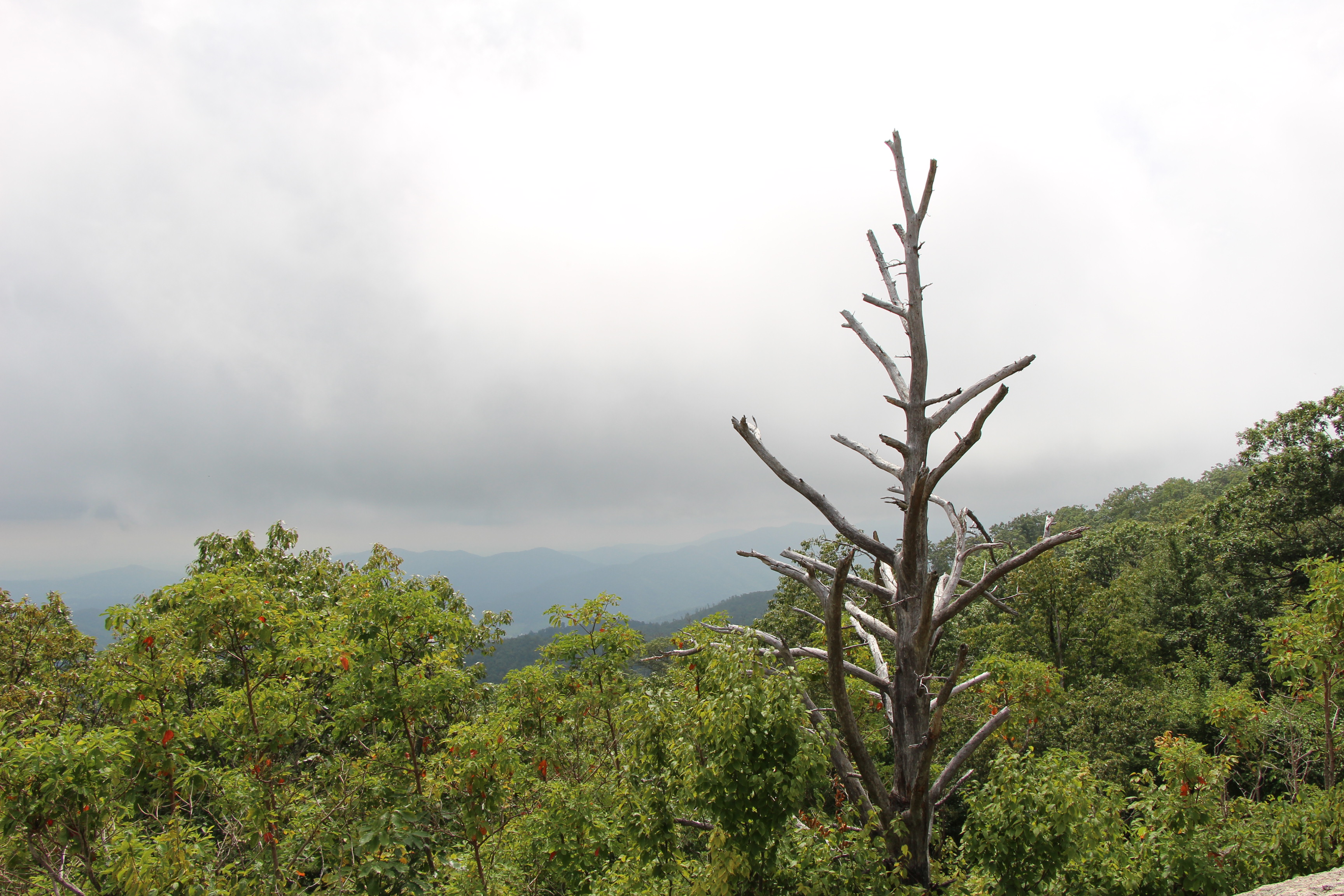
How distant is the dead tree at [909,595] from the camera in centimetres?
452

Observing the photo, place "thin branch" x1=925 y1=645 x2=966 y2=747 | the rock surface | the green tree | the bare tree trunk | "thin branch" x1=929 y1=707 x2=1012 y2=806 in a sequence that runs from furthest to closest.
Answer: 1. the green tree
2. the bare tree trunk
3. "thin branch" x1=929 y1=707 x2=1012 y2=806
4. "thin branch" x1=925 y1=645 x2=966 y2=747
5. the rock surface

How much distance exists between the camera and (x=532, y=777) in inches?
317

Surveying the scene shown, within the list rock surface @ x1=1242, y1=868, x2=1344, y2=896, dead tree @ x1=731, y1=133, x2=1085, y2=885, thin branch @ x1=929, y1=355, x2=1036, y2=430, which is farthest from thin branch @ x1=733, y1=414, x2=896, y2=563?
rock surface @ x1=1242, y1=868, x2=1344, y2=896

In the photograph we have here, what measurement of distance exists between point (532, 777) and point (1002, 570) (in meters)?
6.72

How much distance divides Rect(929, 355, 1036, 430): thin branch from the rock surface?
3.38m

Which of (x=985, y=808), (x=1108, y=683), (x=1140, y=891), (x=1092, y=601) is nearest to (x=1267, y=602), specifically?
(x=1092, y=601)

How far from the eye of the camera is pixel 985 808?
473cm

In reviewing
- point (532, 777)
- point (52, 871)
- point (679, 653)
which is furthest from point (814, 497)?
point (52, 871)

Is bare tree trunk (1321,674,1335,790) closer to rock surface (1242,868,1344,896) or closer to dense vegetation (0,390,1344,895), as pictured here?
dense vegetation (0,390,1344,895)

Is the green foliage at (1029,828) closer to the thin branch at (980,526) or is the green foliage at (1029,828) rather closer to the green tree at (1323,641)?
the thin branch at (980,526)

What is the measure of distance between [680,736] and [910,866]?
2075 mm

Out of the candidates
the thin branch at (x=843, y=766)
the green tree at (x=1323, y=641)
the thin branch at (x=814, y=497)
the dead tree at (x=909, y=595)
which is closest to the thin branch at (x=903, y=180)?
the dead tree at (x=909, y=595)

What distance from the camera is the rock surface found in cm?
328

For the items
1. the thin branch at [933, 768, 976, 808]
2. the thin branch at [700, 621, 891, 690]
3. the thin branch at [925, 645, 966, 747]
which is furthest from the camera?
the thin branch at [700, 621, 891, 690]
